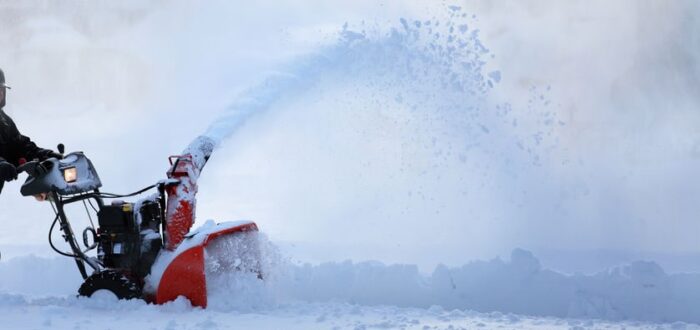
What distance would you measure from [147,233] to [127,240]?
0.16 m

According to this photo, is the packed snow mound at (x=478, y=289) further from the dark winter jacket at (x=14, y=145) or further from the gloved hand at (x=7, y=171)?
the dark winter jacket at (x=14, y=145)

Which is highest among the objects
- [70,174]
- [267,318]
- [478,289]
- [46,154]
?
[46,154]

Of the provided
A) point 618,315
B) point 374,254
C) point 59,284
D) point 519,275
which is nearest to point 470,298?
point 519,275

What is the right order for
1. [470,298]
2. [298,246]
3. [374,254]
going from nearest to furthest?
[470,298] → [374,254] → [298,246]

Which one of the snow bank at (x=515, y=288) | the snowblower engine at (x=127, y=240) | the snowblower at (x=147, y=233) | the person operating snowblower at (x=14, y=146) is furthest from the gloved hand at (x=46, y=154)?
the snow bank at (x=515, y=288)

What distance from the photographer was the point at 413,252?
8.86 m

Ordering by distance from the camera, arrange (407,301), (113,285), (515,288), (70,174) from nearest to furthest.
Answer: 1. (113,285)
2. (70,174)
3. (515,288)
4. (407,301)

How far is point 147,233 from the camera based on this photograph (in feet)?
18.7

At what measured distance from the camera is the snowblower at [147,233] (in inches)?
212

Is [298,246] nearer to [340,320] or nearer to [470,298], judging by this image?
[470,298]

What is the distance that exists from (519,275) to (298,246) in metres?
4.00

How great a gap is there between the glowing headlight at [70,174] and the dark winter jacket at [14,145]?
0.63 m

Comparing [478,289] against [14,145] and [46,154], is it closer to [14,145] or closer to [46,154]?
[46,154]

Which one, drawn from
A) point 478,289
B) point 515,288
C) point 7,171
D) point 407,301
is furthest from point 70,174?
point 515,288
